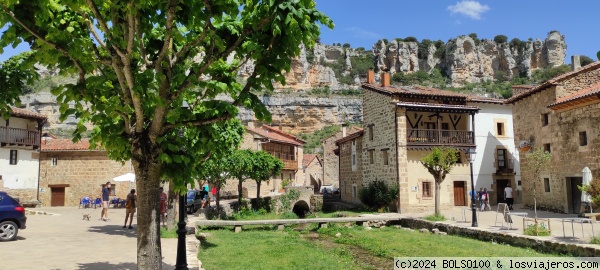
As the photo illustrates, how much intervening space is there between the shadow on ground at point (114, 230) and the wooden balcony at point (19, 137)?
52.0 ft

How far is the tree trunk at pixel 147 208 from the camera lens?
18.7ft

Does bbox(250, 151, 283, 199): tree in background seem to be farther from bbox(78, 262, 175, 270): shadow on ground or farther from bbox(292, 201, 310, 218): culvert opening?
bbox(78, 262, 175, 270): shadow on ground

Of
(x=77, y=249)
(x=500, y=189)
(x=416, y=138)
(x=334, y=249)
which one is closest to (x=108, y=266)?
(x=77, y=249)

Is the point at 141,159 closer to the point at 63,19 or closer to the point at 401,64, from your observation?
the point at 63,19

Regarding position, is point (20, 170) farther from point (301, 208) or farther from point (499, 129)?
point (499, 129)

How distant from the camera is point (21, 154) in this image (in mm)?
29266

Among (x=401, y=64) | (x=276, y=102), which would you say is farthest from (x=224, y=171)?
(x=401, y=64)

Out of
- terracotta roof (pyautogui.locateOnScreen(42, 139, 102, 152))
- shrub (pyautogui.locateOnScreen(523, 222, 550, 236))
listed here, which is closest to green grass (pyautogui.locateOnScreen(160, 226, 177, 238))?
shrub (pyautogui.locateOnScreen(523, 222, 550, 236))

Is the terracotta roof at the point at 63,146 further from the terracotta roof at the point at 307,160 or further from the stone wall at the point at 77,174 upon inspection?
the terracotta roof at the point at 307,160

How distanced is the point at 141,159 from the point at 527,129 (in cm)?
2345

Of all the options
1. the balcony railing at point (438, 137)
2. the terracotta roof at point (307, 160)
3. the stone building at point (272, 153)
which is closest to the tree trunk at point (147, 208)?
the balcony railing at point (438, 137)

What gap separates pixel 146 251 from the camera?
575cm

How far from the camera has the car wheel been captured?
11789 mm

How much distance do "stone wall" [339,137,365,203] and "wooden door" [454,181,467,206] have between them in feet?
21.0
